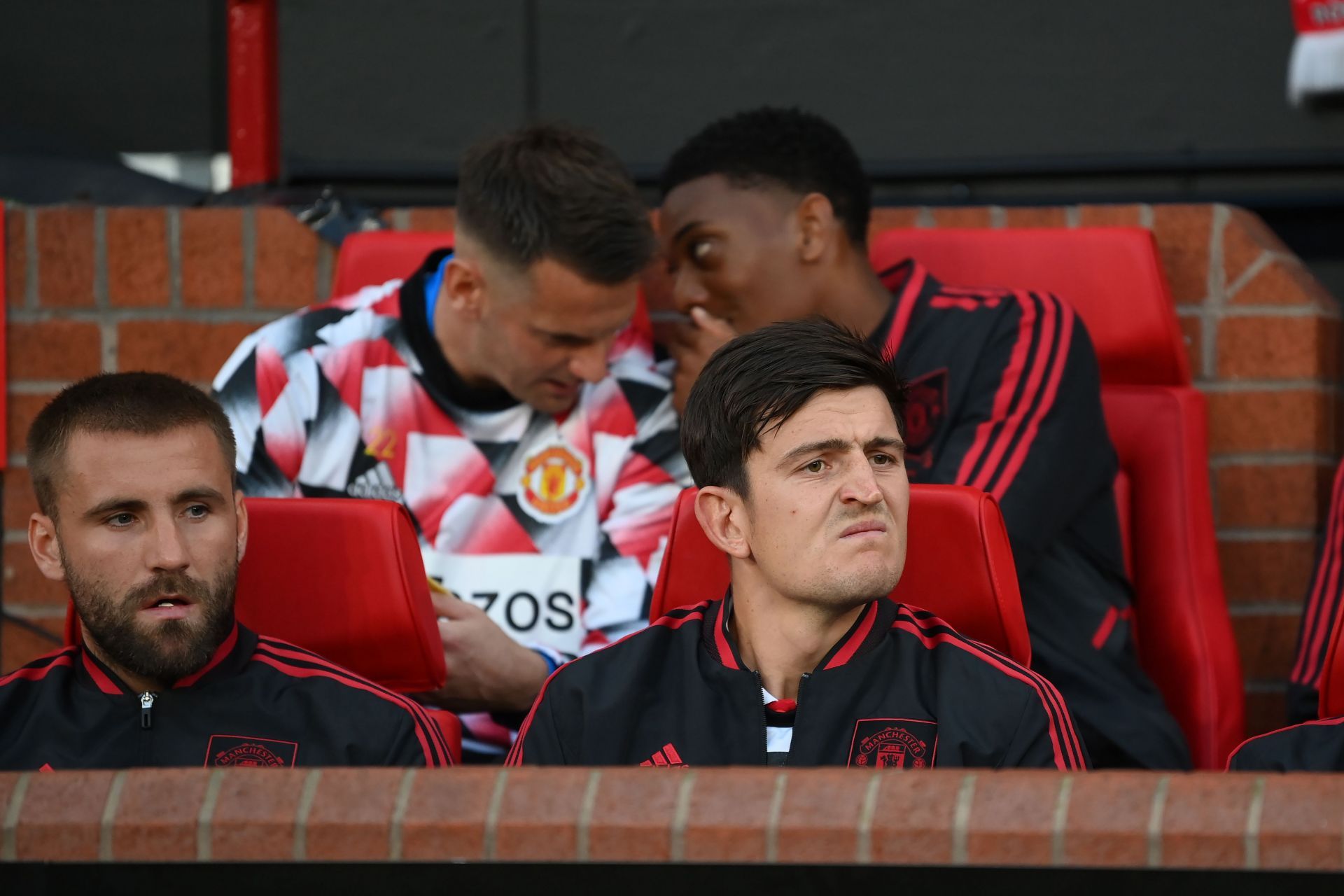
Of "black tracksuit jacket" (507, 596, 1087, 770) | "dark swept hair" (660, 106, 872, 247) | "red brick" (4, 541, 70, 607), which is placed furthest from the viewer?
"red brick" (4, 541, 70, 607)

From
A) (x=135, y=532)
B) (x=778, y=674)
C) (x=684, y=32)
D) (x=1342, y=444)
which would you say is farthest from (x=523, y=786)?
(x=684, y=32)

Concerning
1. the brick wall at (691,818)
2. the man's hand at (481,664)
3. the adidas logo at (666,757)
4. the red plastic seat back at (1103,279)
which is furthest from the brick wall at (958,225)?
the brick wall at (691,818)

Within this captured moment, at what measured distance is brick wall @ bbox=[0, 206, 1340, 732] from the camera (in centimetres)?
239

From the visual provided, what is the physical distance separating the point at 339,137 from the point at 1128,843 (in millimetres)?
2541

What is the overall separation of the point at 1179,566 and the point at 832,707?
0.81 meters

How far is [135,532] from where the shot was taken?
157 cm

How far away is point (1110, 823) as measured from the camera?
0.71 meters

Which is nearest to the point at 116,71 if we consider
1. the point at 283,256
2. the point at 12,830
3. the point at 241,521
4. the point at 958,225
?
the point at 283,256

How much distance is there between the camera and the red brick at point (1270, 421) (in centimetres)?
238

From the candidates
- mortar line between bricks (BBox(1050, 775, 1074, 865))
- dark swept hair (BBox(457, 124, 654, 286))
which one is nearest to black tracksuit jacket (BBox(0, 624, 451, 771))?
dark swept hair (BBox(457, 124, 654, 286))

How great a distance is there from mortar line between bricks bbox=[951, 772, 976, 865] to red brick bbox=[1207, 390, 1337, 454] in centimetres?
181

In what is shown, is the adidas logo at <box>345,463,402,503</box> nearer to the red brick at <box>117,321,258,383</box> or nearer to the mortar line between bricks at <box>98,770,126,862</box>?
the red brick at <box>117,321,258,383</box>

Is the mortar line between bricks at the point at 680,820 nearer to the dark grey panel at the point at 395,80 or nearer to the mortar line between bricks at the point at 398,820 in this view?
the mortar line between bricks at the point at 398,820

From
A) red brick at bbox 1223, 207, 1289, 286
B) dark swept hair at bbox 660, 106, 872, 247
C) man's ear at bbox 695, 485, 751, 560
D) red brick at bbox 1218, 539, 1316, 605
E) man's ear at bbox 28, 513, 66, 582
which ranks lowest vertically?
red brick at bbox 1218, 539, 1316, 605
